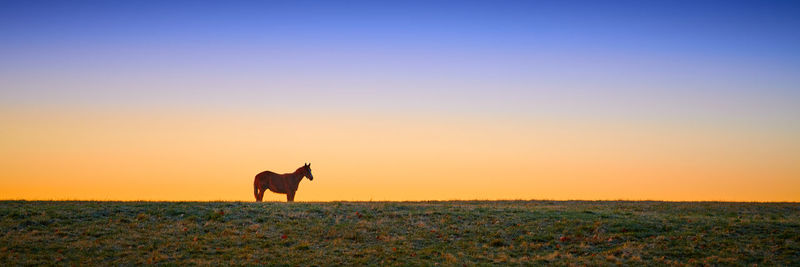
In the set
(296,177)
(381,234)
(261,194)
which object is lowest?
(381,234)

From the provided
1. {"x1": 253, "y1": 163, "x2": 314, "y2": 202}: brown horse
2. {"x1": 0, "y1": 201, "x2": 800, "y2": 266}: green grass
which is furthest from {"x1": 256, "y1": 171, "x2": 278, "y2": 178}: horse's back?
{"x1": 0, "y1": 201, "x2": 800, "y2": 266}: green grass

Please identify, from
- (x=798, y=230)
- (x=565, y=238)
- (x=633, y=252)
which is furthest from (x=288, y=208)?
(x=798, y=230)

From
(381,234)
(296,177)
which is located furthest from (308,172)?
(381,234)

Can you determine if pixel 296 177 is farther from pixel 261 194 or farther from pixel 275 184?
pixel 261 194

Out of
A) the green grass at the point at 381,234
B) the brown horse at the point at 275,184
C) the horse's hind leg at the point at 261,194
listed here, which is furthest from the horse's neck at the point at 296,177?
the green grass at the point at 381,234

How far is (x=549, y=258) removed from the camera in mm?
20984

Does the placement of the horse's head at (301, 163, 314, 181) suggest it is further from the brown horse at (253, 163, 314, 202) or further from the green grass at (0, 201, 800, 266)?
the green grass at (0, 201, 800, 266)

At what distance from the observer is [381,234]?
24016 millimetres

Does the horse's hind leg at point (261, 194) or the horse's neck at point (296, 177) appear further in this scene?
the horse's neck at point (296, 177)

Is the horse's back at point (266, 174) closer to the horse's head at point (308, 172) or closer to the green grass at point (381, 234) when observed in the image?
the horse's head at point (308, 172)

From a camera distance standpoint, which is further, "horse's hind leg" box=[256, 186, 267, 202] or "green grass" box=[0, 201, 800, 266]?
"horse's hind leg" box=[256, 186, 267, 202]

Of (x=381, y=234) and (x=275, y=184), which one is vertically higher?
(x=275, y=184)

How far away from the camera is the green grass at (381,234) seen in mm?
20875

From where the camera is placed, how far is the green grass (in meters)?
20.9
